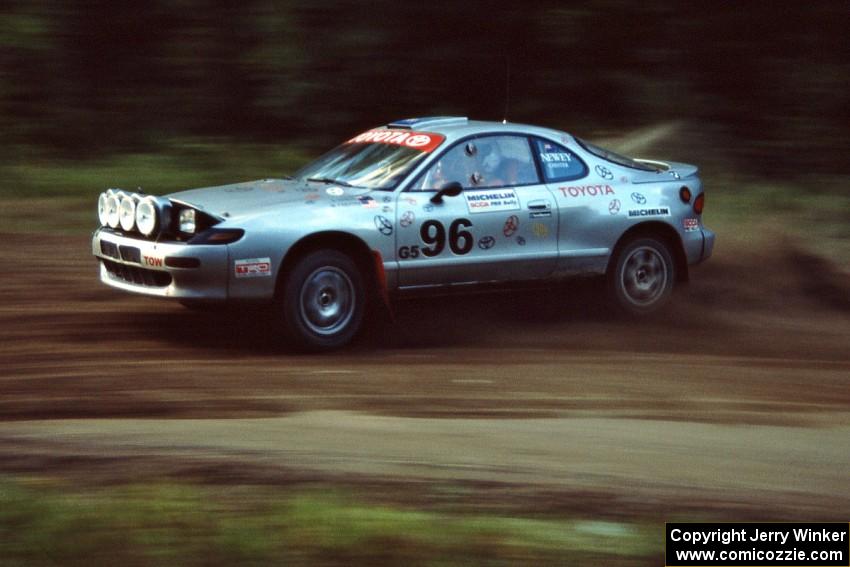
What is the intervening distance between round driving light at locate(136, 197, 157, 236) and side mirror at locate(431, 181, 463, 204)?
1.95 metres

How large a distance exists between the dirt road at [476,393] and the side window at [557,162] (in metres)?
0.86

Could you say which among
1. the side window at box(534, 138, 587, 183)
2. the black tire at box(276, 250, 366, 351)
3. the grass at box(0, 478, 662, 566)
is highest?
the side window at box(534, 138, 587, 183)

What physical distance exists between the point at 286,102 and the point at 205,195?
23.4 feet

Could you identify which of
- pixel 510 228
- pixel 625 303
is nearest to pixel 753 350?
pixel 625 303

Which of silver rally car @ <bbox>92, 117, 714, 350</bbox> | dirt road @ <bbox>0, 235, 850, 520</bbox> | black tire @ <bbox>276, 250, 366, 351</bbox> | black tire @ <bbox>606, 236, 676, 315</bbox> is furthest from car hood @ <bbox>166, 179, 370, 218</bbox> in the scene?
black tire @ <bbox>606, 236, 676, 315</bbox>

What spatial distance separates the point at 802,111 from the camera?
16.4m

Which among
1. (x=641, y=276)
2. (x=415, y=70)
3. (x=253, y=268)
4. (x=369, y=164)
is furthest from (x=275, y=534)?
(x=415, y=70)

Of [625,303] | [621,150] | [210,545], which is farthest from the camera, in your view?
[621,150]

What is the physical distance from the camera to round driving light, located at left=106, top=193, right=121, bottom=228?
8.84 metres

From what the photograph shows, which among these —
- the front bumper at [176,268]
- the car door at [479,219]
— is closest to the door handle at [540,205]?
the car door at [479,219]

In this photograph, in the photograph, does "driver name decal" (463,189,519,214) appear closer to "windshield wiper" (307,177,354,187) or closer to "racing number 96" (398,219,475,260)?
"racing number 96" (398,219,475,260)

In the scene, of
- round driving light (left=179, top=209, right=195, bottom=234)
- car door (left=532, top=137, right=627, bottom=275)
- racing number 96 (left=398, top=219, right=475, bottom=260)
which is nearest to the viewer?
round driving light (left=179, top=209, right=195, bottom=234)

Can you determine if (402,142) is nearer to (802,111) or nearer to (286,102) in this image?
(286,102)

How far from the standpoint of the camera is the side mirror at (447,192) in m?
9.07
